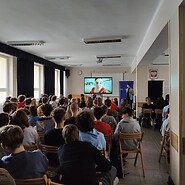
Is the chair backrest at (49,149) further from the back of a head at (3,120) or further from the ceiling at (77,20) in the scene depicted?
the ceiling at (77,20)

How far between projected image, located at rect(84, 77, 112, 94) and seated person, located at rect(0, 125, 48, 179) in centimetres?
1132

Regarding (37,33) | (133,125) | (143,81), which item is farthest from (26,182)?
(143,81)

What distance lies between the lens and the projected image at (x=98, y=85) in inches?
523

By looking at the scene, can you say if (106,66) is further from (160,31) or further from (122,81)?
(160,31)

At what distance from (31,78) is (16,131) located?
23.0ft

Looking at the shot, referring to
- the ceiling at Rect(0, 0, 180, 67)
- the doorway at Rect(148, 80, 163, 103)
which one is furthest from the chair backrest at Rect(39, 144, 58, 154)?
the doorway at Rect(148, 80, 163, 103)

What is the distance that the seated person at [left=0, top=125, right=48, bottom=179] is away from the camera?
6.13 feet

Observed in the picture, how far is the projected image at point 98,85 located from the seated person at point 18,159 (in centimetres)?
1132

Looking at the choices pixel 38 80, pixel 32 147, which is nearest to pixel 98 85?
pixel 38 80

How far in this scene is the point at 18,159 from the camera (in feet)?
6.18

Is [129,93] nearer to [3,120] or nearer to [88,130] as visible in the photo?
[88,130]

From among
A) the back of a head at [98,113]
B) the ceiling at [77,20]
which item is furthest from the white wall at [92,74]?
the back of a head at [98,113]

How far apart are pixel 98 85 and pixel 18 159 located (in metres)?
11.6

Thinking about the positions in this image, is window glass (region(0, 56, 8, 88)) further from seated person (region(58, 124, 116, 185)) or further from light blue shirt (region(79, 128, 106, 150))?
seated person (region(58, 124, 116, 185))
